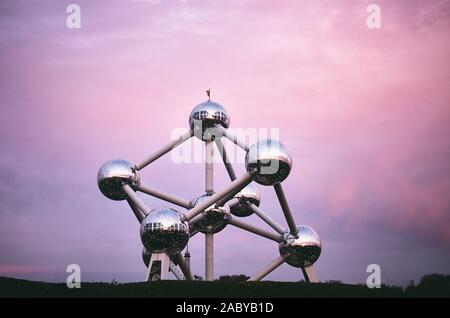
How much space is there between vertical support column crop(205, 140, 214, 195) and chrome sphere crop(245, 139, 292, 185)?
4.90 metres

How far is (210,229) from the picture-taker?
2581 centimetres

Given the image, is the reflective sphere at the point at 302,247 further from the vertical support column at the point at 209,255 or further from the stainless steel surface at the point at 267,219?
the vertical support column at the point at 209,255

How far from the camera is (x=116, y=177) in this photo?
2602 centimetres

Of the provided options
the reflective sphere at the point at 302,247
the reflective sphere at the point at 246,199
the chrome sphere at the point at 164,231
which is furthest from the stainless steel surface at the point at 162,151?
the reflective sphere at the point at 302,247

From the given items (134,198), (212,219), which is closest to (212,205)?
(212,219)

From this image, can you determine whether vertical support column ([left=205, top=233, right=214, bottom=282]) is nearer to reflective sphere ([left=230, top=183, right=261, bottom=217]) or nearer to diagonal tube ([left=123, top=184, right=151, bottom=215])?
reflective sphere ([left=230, top=183, right=261, bottom=217])

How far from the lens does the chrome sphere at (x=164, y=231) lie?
21.8 meters

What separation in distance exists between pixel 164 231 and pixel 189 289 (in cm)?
285

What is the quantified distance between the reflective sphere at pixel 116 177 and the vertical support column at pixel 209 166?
3.13 metres

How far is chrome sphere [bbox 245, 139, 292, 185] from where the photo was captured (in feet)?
70.8

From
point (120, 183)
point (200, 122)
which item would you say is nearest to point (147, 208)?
point (120, 183)
